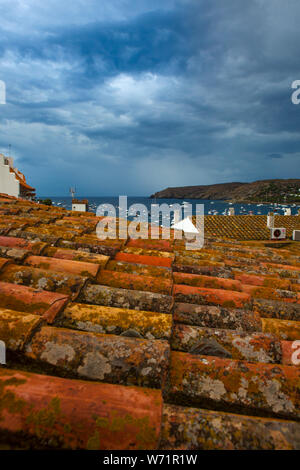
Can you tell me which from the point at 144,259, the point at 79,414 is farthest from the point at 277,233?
the point at 79,414

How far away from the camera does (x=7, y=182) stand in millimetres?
21484

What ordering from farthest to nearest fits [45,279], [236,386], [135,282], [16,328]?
[135,282] → [45,279] → [16,328] → [236,386]

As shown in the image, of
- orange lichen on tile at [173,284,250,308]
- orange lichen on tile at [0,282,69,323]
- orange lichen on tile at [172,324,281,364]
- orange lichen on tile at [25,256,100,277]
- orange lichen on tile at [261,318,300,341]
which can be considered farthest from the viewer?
orange lichen on tile at [25,256,100,277]

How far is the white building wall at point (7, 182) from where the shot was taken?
20.9m

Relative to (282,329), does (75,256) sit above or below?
above

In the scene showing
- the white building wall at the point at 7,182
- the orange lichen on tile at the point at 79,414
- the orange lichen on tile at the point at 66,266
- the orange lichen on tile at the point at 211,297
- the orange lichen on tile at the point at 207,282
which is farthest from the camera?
the white building wall at the point at 7,182

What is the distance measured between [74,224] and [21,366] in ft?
16.6

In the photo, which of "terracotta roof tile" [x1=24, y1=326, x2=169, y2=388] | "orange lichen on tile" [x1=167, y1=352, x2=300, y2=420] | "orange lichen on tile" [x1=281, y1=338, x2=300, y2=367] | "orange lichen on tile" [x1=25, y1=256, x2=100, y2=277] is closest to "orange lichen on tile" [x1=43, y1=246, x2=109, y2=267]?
"orange lichen on tile" [x1=25, y1=256, x2=100, y2=277]

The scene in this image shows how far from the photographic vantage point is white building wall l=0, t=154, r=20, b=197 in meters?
20.9

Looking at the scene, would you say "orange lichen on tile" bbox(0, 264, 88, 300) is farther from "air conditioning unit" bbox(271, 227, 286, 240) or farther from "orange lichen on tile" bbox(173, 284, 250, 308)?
"air conditioning unit" bbox(271, 227, 286, 240)

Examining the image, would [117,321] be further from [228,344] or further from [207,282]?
[207,282]

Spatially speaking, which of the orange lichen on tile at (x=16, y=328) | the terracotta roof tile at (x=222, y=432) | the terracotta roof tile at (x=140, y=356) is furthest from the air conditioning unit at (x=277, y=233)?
the orange lichen on tile at (x=16, y=328)

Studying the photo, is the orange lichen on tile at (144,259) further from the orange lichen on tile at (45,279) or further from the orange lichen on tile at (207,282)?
the orange lichen on tile at (45,279)
